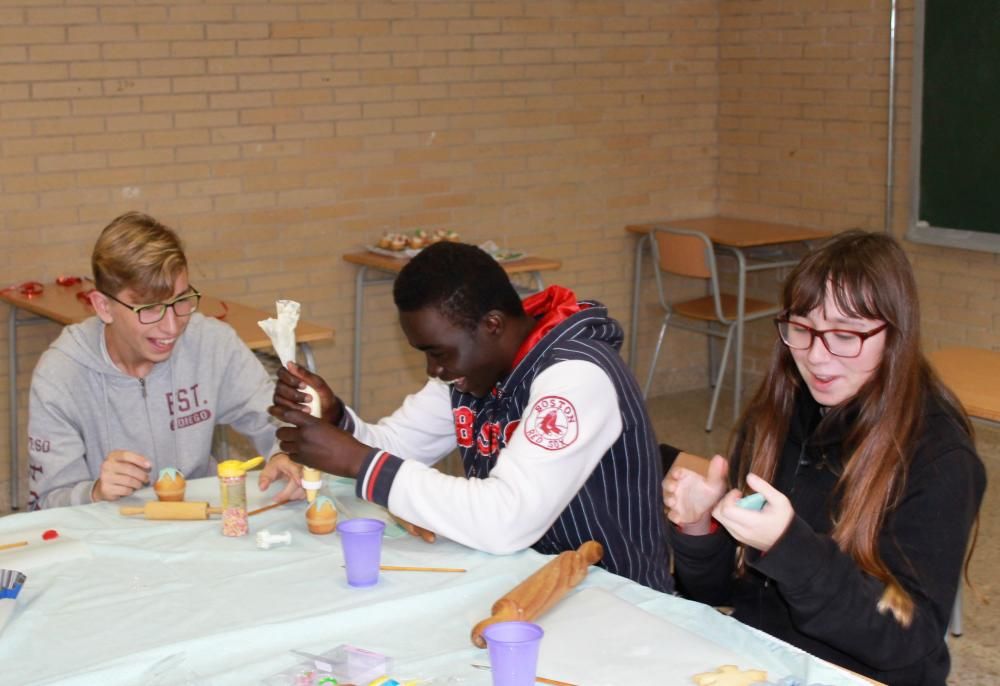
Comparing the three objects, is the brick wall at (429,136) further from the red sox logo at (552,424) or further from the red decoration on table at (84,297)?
the red sox logo at (552,424)

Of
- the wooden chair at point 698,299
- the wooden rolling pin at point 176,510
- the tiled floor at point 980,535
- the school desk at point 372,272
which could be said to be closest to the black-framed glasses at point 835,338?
the wooden rolling pin at point 176,510

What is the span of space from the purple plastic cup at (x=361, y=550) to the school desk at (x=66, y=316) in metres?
2.22

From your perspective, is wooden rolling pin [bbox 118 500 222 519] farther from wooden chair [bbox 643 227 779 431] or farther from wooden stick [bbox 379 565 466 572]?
wooden chair [bbox 643 227 779 431]

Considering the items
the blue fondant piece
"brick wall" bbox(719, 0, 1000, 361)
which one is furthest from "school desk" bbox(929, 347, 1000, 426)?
the blue fondant piece

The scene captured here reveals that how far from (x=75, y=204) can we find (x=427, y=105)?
5.49 ft

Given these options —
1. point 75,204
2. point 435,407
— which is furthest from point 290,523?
point 75,204

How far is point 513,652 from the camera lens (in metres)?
1.50

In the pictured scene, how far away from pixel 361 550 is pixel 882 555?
811 mm

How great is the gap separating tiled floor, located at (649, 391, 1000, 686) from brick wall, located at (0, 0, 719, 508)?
0.64 meters

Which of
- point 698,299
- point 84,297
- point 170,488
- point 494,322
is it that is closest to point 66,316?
point 84,297

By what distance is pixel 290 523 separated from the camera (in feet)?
7.51

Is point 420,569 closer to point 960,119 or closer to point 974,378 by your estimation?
point 974,378

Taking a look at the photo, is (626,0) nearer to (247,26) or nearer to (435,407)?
(247,26)

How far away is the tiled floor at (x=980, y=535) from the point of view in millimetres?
3426
